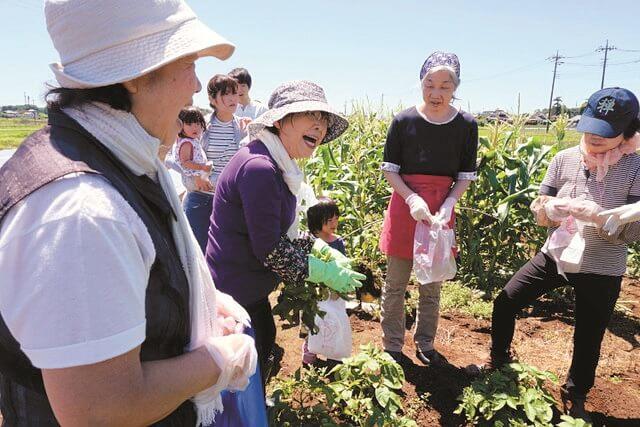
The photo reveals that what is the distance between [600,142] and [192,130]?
9.59 feet

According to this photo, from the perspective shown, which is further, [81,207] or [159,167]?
[159,167]

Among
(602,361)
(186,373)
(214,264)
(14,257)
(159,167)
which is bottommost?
(602,361)

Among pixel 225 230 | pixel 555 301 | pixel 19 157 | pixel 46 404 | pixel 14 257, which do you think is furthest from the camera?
pixel 555 301

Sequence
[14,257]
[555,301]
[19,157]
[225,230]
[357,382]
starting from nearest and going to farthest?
1. [14,257]
2. [19,157]
3. [225,230]
4. [357,382]
5. [555,301]

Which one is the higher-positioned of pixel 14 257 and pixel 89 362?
pixel 14 257

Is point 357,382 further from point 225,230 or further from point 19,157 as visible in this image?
point 19,157

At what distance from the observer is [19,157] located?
2.52ft

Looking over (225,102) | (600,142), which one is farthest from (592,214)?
(225,102)

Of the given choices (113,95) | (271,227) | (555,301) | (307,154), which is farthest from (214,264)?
(555,301)

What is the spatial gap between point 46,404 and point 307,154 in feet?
4.40

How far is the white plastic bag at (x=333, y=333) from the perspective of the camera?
2.76 meters

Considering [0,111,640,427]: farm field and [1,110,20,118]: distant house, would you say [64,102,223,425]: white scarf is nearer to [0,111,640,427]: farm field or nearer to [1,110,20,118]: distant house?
[0,111,640,427]: farm field

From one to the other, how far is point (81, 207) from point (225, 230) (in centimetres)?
122

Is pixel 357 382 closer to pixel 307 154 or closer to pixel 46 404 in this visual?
pixel 307 154
